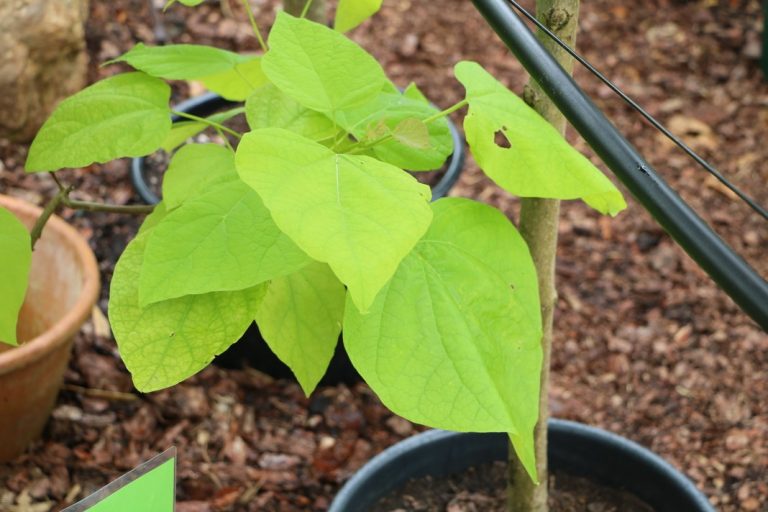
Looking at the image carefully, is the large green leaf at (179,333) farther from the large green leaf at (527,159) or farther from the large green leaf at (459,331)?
the large green leaf at (527,159)

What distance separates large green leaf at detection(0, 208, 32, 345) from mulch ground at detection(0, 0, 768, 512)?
0.82 meters

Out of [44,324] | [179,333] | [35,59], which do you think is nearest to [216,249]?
[179,333]

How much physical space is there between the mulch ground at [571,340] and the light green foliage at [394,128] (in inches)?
38.3

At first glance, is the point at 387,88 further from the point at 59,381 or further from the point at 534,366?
the point at 59,381

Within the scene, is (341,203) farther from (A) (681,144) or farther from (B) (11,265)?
(B) (11,265)

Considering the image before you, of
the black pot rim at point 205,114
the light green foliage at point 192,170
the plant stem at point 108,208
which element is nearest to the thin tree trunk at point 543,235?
the light green foliage at point 192,170


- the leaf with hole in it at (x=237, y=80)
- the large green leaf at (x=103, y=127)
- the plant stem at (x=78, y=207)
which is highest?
the large green leaf at (x=103, y=127)

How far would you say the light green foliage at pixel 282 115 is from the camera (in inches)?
40.9

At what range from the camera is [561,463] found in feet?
5.29

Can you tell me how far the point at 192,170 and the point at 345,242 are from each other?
1.29 feet

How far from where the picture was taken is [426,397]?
0.88 metres

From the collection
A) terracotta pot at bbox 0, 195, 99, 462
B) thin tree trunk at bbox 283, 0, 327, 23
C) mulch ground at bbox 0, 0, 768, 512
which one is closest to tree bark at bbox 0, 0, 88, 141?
mulch ground at bbox 0, 0, 768, 512

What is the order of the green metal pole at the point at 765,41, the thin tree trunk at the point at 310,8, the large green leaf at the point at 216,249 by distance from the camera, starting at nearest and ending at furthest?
1. the large green leaf at the point at 216,249
2. the thin tree trunk at the point at 310,8
3. the green metal pole at the point at 765,41

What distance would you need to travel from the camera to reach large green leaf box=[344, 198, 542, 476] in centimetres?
88
